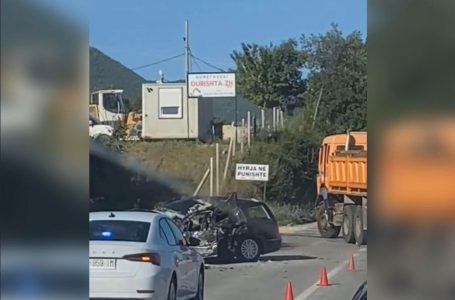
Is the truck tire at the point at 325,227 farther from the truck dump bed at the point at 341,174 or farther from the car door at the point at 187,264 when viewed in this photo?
the car door at the point at 187,264

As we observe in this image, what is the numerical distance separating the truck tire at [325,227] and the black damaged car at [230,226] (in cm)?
378

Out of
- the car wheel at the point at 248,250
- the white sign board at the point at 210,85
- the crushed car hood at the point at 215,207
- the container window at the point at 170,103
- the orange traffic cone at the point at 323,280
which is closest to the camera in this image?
the orange traffic cone at the point at 323,280

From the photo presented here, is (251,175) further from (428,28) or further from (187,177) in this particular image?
(428,28)

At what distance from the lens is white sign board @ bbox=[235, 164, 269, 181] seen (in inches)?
578

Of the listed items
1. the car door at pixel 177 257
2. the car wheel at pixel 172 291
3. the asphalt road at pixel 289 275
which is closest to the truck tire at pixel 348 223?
the asphalt road at pixel 289 275


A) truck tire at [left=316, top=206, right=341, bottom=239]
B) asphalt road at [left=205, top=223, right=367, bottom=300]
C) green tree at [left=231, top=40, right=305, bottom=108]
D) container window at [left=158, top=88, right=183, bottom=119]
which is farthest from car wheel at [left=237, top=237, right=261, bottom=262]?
truck tire at [left=316, top=206, right=341, bottom=239]

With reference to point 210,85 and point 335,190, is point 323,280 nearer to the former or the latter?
point 335,190

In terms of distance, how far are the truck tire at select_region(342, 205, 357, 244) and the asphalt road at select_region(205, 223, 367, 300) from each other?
0.18 m

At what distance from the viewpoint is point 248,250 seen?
12.7 m

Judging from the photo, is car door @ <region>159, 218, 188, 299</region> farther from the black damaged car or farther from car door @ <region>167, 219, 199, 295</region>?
the black damaged car

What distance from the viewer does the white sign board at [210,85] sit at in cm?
1727

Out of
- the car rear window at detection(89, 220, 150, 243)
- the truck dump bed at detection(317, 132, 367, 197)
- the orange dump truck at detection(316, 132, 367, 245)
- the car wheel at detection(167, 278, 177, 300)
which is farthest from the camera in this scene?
the orange dump truck at detection(316, 132, 367, 245)

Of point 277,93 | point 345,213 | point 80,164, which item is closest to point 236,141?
point 277,93

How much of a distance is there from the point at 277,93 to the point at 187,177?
2482mm
